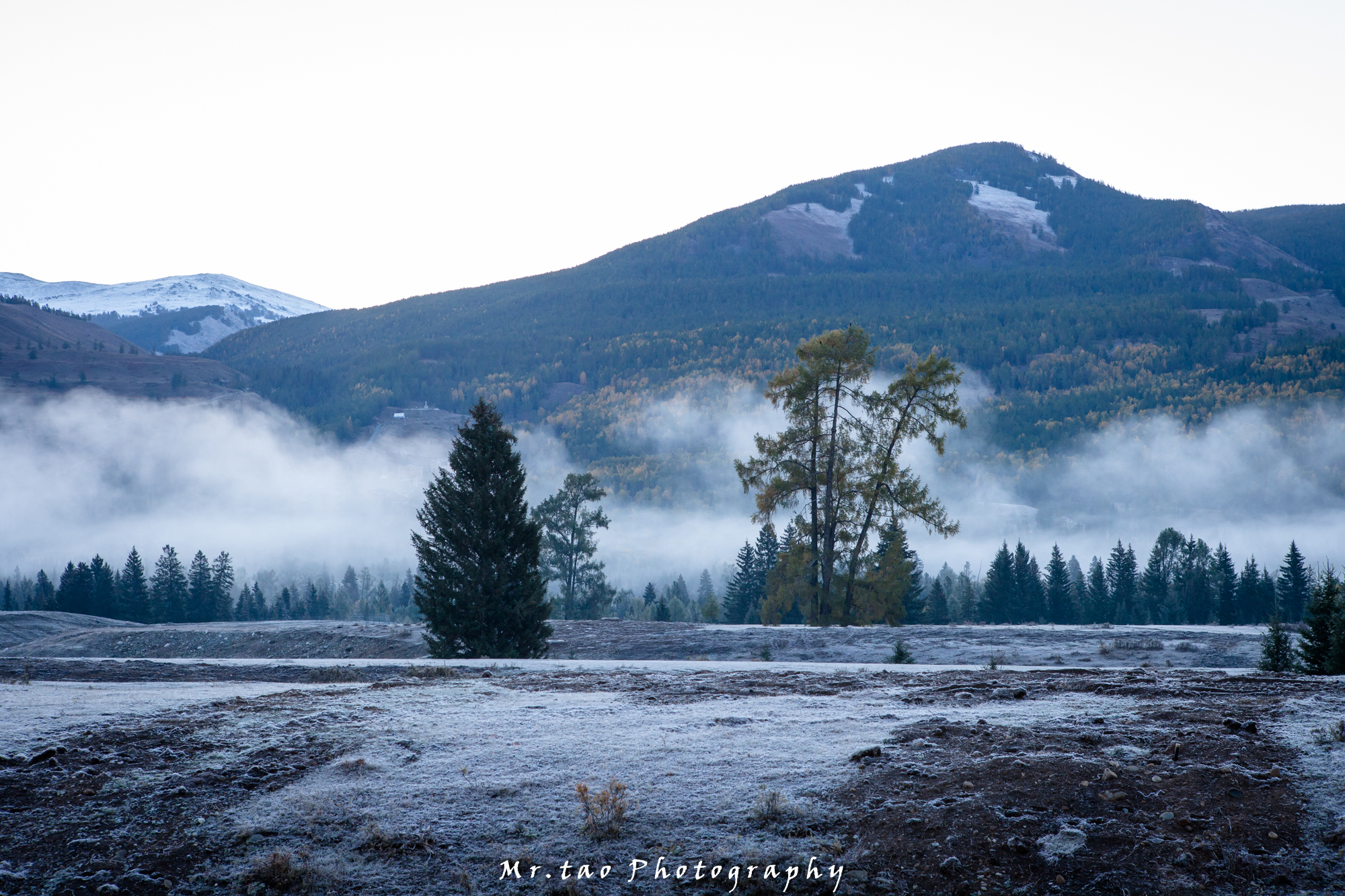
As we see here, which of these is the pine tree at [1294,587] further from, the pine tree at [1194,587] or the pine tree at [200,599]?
the pine tree at [200,599]

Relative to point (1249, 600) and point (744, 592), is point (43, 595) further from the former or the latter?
point (1249, 600)

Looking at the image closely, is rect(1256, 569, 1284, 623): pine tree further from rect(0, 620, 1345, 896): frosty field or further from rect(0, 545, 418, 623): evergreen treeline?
rect(0, 545, 418, 623): evergreen treeline

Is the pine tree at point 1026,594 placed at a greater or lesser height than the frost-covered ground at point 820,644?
lesser

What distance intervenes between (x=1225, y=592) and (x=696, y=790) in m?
86.3

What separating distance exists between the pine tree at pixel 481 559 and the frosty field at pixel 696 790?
1180 cm

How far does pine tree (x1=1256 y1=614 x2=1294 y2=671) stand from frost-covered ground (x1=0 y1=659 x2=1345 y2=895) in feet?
17.6

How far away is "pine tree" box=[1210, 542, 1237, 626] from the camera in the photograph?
247 ft

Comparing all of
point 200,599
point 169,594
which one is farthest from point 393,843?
point 200,599

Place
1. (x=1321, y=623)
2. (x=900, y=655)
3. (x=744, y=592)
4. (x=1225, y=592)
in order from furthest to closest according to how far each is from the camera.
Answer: (x=1225, y=592), (x=744, y=592), (x=900, y=655), (x=1321, y=623)

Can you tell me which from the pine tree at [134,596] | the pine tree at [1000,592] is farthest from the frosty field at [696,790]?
the pine tree at [134,596]

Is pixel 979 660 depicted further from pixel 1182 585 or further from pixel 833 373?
pixel 1182 585

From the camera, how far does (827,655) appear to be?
21.8 m

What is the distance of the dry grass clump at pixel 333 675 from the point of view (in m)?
15.6

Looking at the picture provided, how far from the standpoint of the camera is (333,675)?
647 inches
